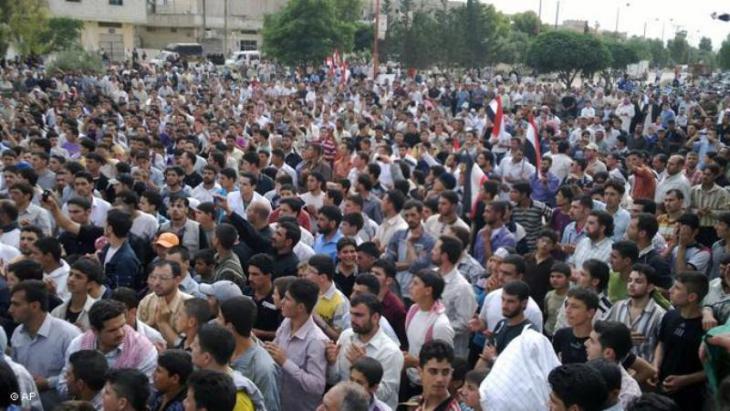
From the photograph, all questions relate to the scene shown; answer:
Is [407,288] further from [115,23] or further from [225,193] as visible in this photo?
[115,23]

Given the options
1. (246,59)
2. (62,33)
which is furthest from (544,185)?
(246,59)

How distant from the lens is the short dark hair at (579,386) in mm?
3559

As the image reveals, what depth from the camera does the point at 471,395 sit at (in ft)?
13.8

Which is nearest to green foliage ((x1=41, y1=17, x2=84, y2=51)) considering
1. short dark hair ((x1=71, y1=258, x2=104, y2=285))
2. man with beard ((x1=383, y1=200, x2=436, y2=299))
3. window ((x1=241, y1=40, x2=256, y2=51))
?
window ((x1=241, y1=40, x2=256, y2=51))

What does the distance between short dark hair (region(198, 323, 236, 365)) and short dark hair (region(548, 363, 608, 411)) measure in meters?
1.62

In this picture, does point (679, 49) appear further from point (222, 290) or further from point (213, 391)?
point (213, 391)

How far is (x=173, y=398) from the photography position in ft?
13.1

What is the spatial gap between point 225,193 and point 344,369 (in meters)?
4.59

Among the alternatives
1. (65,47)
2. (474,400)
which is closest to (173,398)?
(474,400)

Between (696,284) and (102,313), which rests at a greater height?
(696,284)

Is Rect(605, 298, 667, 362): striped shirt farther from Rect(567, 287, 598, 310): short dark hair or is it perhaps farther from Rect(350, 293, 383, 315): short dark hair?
Rect(350, 293, 383, 315): short dark hair

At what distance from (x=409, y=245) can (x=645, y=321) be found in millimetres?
2423

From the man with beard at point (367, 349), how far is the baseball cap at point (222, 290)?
0.91 meters

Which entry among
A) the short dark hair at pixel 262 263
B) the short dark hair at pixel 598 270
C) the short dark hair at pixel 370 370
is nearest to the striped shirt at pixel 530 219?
the short dark hair at pixel 598 270
